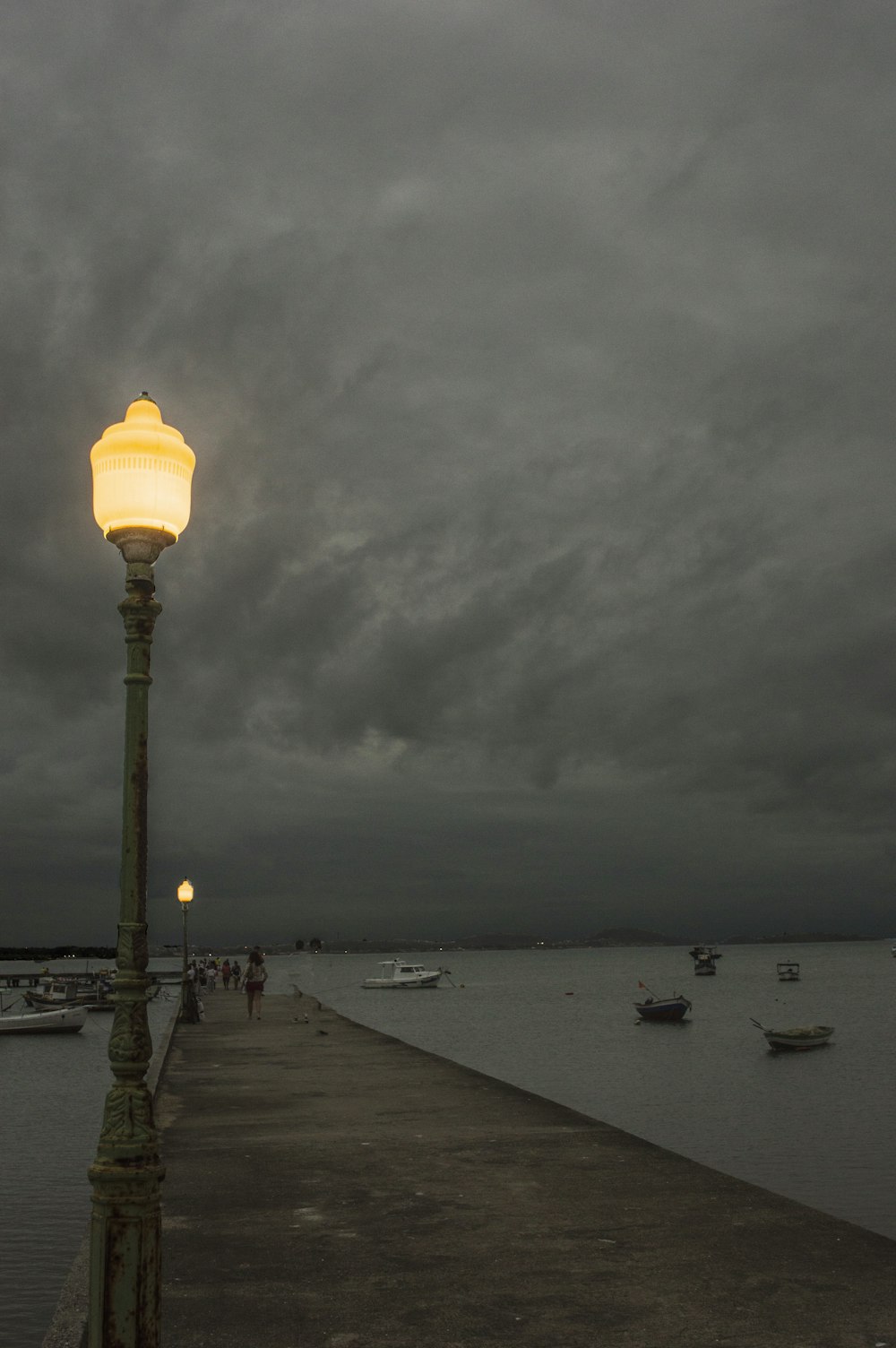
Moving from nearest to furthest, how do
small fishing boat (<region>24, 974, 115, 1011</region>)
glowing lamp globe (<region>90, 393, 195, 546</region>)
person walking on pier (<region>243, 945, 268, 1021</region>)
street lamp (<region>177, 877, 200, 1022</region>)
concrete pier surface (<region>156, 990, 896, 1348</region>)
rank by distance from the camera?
glowing lamp globe (<region>90, 393, 195, 546</region>)
concrete pier surface (<region>156, 990, 896, 1348</region>)
street lamp (<region>177, 877, 200, 1022</region>)
person walking on pier (<region>243, 945, 268, 1021</region>)
small fishing boat (<region>24, 974, 115, 1011</region>)

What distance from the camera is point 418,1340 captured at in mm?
7535

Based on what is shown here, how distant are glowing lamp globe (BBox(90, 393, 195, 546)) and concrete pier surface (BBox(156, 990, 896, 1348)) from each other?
5222 millimetres

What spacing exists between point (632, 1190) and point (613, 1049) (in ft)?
168

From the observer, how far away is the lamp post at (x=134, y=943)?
18.6 ft

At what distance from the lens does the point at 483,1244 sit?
973 centimetres

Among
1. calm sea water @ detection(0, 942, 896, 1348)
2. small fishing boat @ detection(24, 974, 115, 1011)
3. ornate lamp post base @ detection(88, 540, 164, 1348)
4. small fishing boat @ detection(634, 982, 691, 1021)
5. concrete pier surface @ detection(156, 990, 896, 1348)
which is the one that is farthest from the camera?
small fishing boat @ detection(634, 982, 691, 1021)

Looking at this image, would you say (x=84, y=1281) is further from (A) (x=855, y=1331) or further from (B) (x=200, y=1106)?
(B) (x=200, y=1106)

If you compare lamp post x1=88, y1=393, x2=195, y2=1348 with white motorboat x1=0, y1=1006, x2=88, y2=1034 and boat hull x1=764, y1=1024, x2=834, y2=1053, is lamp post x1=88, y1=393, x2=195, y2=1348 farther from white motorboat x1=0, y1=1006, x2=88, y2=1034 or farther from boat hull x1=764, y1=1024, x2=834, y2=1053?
boat hull x1=764, y1=1024, x2=834, y2=1053

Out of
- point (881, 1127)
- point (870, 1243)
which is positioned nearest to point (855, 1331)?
point (870, 1243)

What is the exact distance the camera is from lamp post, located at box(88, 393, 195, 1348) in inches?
223

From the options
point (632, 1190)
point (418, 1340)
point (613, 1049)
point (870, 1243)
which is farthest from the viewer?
point (613, 1049)

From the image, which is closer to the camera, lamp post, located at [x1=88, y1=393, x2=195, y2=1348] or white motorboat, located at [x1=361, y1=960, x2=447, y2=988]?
lamp post, located at [x1=88, y1=393, x2=195, y2=1348]

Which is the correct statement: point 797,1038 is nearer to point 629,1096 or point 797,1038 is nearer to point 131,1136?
point 629,1096

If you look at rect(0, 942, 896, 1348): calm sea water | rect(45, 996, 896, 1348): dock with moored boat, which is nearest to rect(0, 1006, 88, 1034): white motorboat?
rect(0, 942, 896, 1348): calm sea water
